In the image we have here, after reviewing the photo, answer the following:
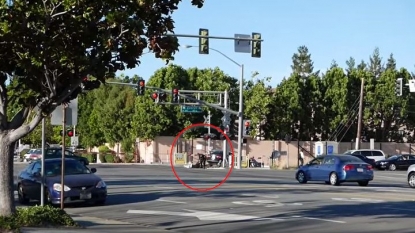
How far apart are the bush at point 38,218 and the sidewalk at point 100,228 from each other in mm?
329

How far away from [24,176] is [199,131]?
56.9m

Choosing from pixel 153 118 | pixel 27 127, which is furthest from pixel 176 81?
pixel 27 127

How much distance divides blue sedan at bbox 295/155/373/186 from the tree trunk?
21.1 meters

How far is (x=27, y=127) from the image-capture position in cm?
1597

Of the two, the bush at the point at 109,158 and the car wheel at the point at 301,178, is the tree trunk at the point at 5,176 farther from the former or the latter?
the bush at the point at 109,158

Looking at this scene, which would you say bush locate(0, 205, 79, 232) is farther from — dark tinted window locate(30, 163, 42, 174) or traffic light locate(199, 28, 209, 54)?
traffic light locate(199, 28, 209, 54)

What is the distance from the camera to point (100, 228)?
56.7 ft

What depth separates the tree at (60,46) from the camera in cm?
1475

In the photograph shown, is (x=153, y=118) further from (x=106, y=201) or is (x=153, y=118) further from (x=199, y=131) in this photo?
(x=106, y=201)

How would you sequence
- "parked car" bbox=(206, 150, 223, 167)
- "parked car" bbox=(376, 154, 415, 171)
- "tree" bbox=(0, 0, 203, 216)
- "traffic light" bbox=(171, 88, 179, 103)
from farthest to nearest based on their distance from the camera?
"parked car" bbox=(206, 150, 223, 167) < "parked car" bbox=(376, 154, 415, 171) < "traffic light" bbox=(171, 88, 179, 103) < "tree" bbox=(0, 0, 203, 216)

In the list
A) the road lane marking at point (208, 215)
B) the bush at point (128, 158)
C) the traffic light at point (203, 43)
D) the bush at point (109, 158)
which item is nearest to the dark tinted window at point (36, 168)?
the road lane marking at point (208, 215)

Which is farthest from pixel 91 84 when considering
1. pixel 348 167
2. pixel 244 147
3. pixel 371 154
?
pixel 244 147

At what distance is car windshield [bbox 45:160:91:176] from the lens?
23.9 meters

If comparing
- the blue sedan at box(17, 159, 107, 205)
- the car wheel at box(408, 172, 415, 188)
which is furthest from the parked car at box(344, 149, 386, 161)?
A: the blue sedan at box(17, 159, 107, 205)
